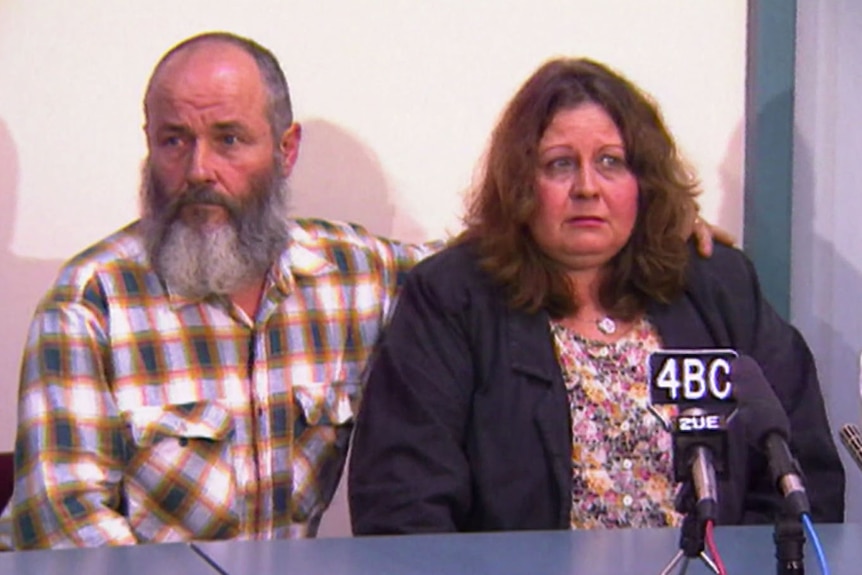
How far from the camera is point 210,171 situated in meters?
2.52

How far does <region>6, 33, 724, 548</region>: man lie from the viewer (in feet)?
7.62

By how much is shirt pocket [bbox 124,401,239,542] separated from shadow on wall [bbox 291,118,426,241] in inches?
31.9

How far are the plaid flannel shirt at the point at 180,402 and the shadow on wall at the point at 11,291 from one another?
508 mm

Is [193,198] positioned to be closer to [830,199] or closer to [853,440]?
[853,440]

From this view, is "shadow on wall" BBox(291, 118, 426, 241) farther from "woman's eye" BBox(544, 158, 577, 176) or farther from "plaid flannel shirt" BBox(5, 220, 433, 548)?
"woman's eye" BBox(544, 158, 577, 176)

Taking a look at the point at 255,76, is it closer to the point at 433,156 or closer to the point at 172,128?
the point at 172,128

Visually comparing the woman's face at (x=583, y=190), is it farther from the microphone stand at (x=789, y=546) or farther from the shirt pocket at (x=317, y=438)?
the microphone stand at (x=789, y=546)

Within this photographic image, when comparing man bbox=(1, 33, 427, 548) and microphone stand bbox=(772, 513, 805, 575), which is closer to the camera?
Answer: microphone stand bbox=(772, 513, 805, 575)

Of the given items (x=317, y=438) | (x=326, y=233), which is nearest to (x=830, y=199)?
(x=326, y=233)

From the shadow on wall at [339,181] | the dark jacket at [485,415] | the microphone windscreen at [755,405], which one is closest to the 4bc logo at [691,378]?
the microphone windscreen at [755,405]

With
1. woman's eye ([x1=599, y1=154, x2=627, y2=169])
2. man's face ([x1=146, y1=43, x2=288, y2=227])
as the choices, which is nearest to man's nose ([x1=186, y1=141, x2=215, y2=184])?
man's face ([x1=146, y1=43, x2=288, y2=227])

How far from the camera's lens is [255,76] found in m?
2.57

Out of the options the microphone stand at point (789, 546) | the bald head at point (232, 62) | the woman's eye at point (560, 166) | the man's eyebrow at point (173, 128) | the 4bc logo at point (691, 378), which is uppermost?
the bald head at point (232, 62)

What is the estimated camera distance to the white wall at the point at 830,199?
332cm
